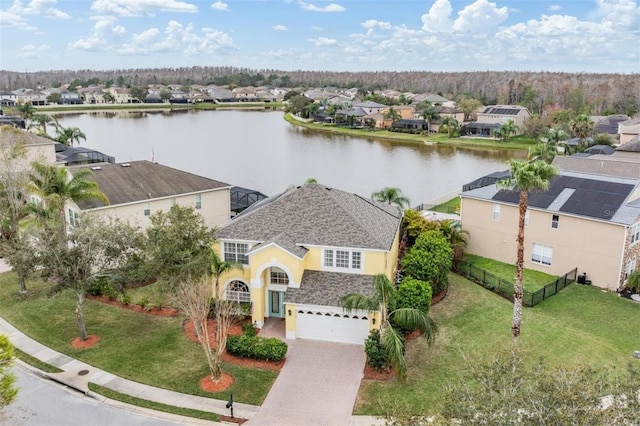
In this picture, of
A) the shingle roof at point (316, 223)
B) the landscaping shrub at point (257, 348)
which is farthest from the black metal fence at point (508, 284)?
the landscaping shrub at point (257, 348)

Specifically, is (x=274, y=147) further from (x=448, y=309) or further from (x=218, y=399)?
(x=218, y=399)

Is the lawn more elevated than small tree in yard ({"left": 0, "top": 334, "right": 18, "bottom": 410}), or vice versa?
small tree in yard ({"left": 0, "top": 334, "right": 18, "bottom": 410})

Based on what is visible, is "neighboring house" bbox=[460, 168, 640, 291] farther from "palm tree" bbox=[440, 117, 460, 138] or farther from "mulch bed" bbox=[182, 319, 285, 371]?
"palm tree" bbox=[440, 117, 460, 138]

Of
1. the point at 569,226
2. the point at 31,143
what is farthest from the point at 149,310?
the point at 31,143

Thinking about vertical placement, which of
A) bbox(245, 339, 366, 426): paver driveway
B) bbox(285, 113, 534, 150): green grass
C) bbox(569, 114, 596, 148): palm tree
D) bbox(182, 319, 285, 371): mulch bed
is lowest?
bbox(245, 339, 366, 426): paver driveway

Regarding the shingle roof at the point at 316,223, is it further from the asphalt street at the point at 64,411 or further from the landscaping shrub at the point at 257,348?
the asphalt street at the point at 64,411

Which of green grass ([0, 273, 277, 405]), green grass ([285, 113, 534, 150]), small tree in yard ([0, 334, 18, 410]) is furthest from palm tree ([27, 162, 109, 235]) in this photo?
green grass ([285, 113, 534, 150])
